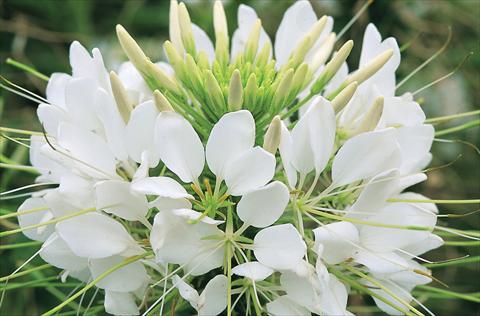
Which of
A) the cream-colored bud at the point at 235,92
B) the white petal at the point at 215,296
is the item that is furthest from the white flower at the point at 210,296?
the cream-colored bud at the point at 235,92

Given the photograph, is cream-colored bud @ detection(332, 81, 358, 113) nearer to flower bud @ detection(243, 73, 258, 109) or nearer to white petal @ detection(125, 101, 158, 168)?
flower bud @ detection(243, 73, 258, 109)

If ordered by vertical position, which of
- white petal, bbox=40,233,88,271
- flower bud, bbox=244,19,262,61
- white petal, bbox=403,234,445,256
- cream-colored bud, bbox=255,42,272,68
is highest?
flower bud, bbox=244,19,262,61

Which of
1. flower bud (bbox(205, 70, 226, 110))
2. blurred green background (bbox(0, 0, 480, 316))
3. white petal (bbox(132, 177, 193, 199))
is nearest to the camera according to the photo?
white petal (bbox(132, 177, 193, 199))

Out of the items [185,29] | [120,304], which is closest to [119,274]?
[120,304]

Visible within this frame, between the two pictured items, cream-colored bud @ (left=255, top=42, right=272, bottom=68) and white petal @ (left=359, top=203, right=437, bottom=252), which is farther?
cream-colored bud @ (left=255, top=42, right=272, bottom=68)

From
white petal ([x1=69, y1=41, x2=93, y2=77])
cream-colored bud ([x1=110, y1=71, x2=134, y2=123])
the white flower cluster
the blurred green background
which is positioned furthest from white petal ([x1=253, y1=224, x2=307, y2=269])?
the blurred green background

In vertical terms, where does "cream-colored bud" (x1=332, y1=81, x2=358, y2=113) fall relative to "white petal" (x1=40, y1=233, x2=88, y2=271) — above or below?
above

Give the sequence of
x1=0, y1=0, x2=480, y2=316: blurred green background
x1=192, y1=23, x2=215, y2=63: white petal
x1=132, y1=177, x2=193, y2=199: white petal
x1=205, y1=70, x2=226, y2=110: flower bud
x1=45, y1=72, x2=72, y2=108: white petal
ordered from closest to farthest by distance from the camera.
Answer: x1=132, y1=177, x2=193, y2=199: white petal
x1=205, y1=70, x2=226, y2=110: flower bud
x1=45, y1=72, x2=72, y2=108: white petal
x1=192, y1=23, x2=215, y2=63: white petal
x1=0, y1=0, x2=480, y2=316: blurred green background
